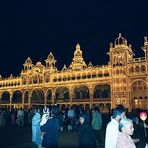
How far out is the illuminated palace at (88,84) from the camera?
4788 cm

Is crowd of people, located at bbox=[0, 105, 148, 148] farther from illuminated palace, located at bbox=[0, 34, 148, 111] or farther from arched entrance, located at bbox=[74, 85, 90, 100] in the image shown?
arched entrance, located at bbox=[74, 85, 90, 100]

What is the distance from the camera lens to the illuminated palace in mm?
47875

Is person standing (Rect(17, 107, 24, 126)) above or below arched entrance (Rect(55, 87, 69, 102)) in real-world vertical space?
below

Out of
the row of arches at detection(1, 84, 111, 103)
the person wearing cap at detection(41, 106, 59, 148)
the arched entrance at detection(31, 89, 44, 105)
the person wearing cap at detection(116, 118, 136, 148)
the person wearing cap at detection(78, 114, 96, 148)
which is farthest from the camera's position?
the arched entrance at detection(31, 89, 44, 105)

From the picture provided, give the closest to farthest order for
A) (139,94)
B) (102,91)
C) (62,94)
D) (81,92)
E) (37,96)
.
A: 1. (139,94)
2. (102,91)
3. (81,92)
4. (62,94)
5. (37,96)

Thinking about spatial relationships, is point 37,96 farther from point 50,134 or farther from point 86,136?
point 86,136

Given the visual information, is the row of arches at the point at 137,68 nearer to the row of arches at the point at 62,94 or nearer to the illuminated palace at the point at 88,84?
the illuminated palace at the point at 88,84

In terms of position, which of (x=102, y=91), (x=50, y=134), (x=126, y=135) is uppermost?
(x=102, y=91)

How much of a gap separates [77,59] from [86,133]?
2176 inches

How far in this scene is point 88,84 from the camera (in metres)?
53.7

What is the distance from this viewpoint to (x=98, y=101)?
51875 mm

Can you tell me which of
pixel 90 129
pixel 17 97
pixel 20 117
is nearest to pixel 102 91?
pixel 17 97

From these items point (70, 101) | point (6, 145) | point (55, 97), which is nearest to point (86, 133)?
point (6, 145)

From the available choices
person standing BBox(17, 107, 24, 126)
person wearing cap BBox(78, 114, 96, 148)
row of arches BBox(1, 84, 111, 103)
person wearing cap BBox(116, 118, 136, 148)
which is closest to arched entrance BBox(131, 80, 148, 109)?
row of arches BBox(1, 84, 111, 103)
